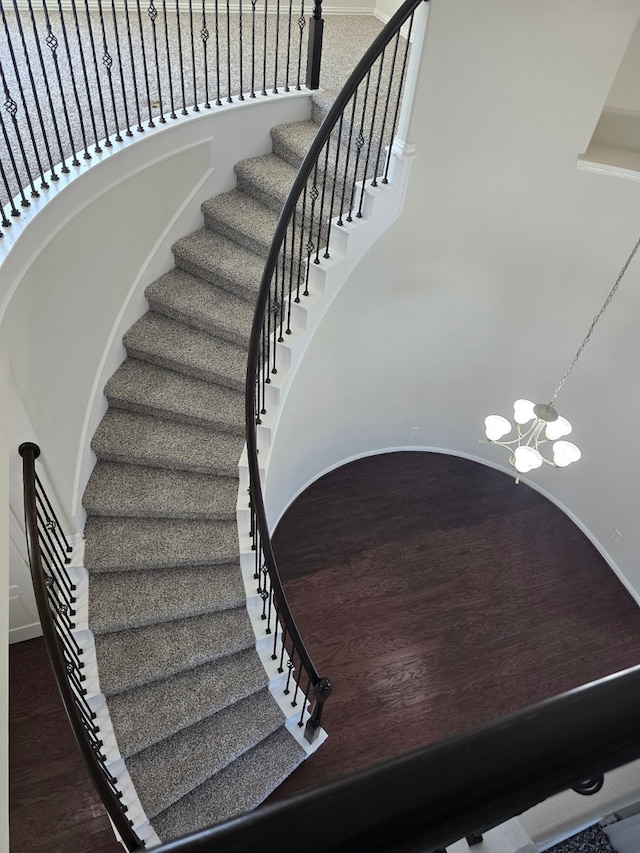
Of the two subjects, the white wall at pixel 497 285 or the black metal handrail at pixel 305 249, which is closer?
the black metal handrail at pixel 305 249

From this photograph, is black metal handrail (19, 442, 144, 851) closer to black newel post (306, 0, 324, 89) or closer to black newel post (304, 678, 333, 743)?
black newel post (304, 678, 333, 743)

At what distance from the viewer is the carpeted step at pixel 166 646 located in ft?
12.1

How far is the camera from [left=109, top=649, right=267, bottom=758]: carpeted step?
11.8ft

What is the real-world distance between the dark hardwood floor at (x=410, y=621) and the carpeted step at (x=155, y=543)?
1.01m

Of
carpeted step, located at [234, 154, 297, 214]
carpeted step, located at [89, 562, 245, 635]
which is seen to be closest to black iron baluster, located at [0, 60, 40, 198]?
carpeted step, located at [234, 154, 297, 214]

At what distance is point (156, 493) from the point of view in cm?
418

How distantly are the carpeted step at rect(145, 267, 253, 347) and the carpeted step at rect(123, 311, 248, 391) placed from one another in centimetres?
8

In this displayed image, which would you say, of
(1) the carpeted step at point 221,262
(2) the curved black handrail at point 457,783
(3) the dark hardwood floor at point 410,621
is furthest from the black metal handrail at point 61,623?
(2) the curved black handrail at point 457,783

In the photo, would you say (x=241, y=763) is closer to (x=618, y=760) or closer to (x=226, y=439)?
(x=226, y=439)

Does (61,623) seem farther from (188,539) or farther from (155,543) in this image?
(188,539)

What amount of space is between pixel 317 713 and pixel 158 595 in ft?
4.20

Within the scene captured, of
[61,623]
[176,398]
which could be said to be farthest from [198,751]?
[176,398]

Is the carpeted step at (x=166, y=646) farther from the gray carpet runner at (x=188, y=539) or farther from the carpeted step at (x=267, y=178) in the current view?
the carpeted step at (x=267, y=178)

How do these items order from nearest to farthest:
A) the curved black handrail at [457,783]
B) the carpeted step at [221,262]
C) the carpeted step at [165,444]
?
the curved black handrail at [457,783] → the carpeted step at [165,444] → the carpeted step at [221,262]
